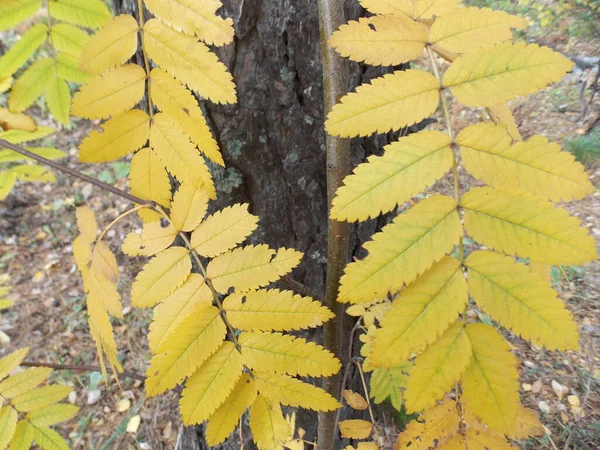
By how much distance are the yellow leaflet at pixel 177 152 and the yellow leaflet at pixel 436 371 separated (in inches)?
18.9

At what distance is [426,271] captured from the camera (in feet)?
1.87

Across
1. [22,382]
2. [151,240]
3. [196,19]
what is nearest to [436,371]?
[151,240]

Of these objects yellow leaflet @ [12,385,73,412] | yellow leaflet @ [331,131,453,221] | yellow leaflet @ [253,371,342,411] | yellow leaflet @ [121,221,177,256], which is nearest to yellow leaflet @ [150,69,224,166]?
yellow leaflet @ [121,221,177,256]

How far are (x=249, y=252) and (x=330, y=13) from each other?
0.45 metres

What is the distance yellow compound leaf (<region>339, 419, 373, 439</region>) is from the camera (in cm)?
117

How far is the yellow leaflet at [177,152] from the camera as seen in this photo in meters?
0.76

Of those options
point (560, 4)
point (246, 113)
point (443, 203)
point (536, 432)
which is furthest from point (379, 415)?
point (560, 4)

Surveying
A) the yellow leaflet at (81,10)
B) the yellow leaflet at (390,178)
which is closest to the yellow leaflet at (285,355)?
the yellow leaflet at (390,178)

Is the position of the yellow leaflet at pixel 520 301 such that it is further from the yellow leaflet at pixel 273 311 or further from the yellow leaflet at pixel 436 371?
the yellow leaflet at pixel 273 311

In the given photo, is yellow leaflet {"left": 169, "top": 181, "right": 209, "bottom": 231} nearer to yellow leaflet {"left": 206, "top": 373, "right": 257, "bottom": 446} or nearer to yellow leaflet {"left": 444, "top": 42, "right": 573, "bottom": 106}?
yellow leaflet {"left": 206, "top": 373, "right": 257, "bottom": 446}

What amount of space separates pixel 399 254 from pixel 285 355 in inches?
12.0

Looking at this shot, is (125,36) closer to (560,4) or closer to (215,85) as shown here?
(215,85)

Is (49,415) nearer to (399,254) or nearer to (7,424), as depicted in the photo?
(7,424)

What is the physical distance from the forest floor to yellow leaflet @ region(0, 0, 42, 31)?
4.91 feet
